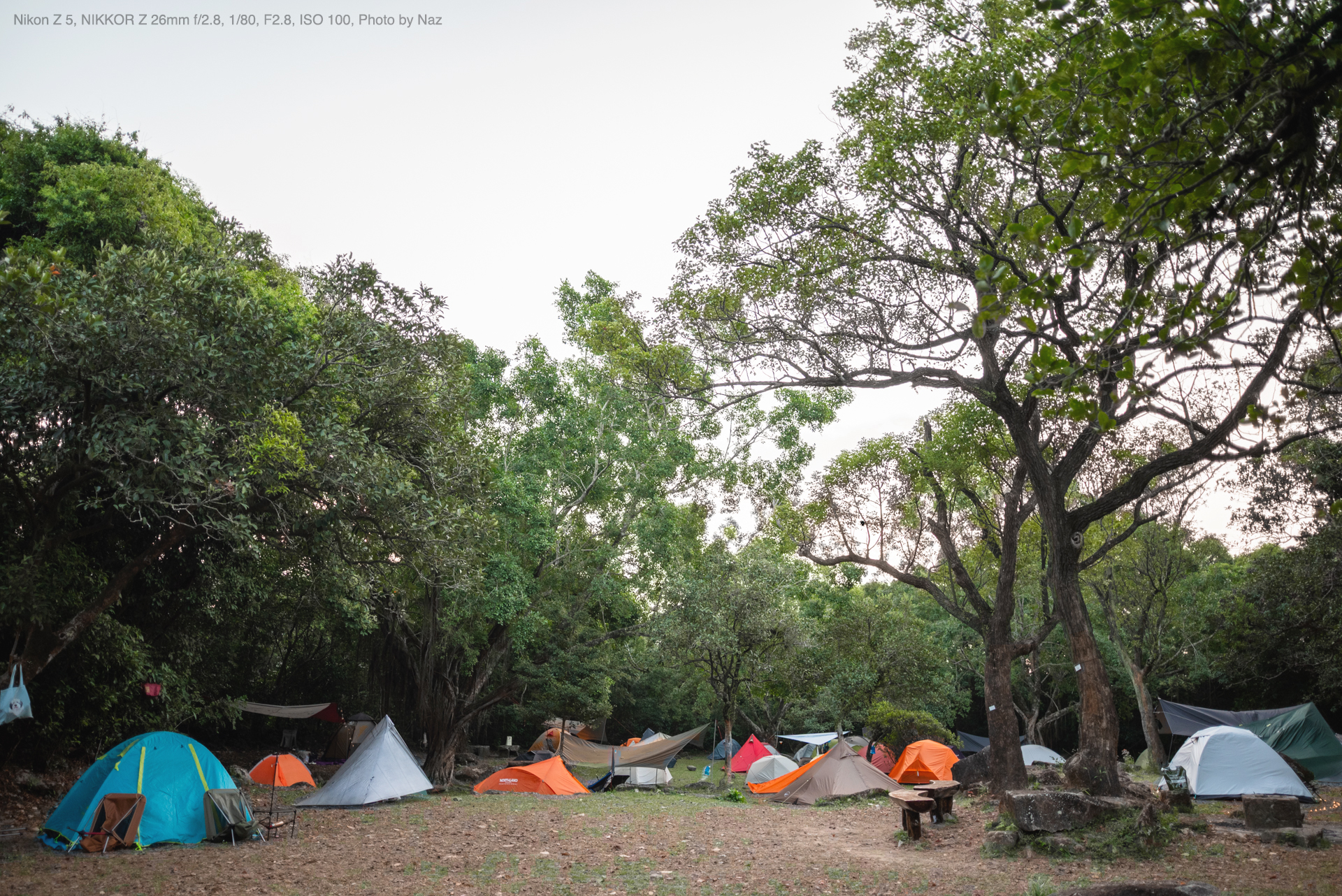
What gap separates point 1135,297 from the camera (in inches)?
139

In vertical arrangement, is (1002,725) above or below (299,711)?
above

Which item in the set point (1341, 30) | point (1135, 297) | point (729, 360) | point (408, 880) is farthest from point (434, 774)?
point (1341, 30)

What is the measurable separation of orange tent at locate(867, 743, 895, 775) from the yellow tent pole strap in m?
14.3

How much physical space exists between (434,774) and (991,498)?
11.5 metres

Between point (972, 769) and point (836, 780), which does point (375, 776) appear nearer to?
point (836, 780)

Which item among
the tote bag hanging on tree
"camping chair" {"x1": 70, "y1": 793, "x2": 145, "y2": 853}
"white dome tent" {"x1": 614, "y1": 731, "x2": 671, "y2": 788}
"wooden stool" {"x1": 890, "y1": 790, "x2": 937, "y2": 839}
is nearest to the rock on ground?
"wooden stool" {"x1": 890, "y1": 790, "x2": 937, "y2": 839}

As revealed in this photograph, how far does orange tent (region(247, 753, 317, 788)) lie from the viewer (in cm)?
1459

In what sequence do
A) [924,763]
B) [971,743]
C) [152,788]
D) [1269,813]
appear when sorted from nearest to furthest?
[1269,813], [152,788], [924,763], [971,743]

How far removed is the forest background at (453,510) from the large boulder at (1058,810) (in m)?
3.42

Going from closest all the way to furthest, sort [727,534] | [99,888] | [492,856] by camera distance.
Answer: [99,888] < [492,856] < [727,534]

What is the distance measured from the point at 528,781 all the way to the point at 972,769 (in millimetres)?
8184

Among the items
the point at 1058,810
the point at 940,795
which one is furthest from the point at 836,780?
the point at 1058,810

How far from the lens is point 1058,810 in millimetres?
7184

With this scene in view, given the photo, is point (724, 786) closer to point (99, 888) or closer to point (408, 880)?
point (408, 880)
